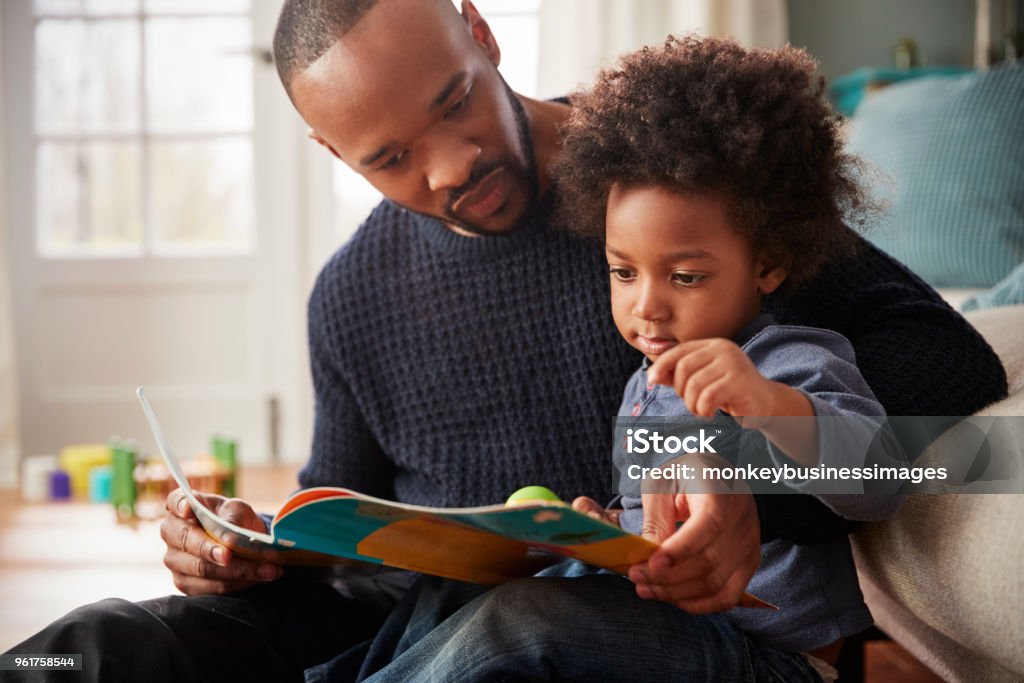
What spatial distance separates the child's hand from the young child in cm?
11

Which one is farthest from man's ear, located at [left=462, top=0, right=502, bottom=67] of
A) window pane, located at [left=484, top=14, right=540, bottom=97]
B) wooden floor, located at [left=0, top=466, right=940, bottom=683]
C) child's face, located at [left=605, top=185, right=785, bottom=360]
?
window pane, located at [left=484, top=14, right=540, bottom=97]

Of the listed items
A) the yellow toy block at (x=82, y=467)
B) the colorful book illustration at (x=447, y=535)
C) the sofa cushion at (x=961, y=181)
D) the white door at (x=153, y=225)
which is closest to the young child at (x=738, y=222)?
the colorful book illustration at (x=447, y=535)

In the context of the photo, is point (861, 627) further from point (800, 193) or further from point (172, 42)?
point (172, 42)

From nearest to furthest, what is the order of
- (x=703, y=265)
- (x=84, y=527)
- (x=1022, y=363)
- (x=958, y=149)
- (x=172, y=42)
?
(x=703, y=265), (x=1022, y=363), (x=958, y=149), (x=84, y=527), (x=172, y=42)

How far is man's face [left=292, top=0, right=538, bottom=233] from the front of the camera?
970 mm

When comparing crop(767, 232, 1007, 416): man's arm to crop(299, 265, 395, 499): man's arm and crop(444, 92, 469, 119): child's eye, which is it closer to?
crop(444, 92, 469, 119): child's eye

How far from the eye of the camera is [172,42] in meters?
3.24

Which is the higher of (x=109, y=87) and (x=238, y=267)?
(x=109, y=87)

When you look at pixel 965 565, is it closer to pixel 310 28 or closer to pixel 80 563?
pixel 310 28

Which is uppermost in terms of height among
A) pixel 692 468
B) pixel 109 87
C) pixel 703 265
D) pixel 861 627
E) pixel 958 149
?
pixel 109 87

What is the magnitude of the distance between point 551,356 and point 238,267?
244 cm

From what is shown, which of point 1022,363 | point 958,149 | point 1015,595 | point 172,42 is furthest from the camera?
point 172,42

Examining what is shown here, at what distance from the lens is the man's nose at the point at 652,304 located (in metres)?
0.85

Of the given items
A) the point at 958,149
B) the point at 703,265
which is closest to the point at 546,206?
the point at 703,265
